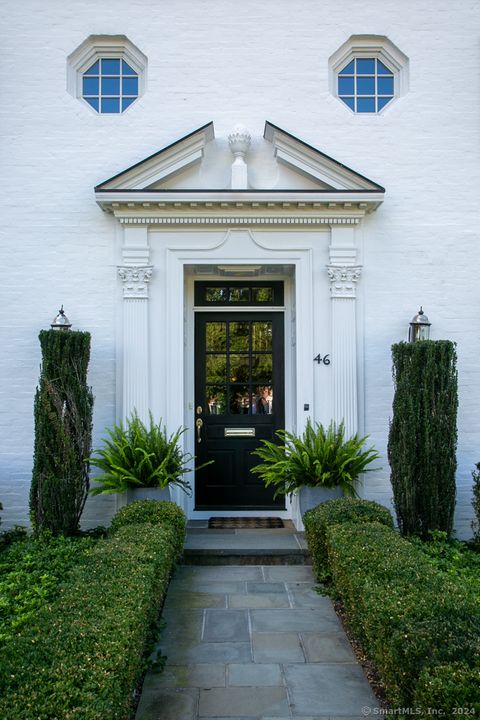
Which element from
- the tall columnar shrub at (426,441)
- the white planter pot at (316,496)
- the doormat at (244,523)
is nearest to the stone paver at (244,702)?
the white planter pot at (316,496)

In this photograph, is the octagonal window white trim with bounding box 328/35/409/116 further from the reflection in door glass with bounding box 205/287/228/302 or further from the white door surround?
the reflection in door glass with bounding box 205/287/228/302

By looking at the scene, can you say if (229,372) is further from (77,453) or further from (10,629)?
(10,629)

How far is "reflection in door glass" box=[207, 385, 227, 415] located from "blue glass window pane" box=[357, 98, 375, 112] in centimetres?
367

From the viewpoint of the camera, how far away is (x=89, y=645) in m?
3.01

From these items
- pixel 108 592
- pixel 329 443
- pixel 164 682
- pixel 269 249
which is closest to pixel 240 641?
pixel 164 682

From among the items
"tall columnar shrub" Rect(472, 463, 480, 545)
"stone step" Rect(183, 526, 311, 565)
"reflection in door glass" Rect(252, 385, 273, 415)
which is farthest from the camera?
"reflection in door glass" Rect(252, 385, 273, 415)

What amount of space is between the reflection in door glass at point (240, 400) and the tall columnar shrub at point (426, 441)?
6.34 ft

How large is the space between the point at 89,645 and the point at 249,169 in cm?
550

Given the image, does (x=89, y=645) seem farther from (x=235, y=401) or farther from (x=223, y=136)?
(x=223, y=136)

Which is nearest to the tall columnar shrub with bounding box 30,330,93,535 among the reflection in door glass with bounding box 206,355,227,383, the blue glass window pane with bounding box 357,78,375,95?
the reflection in door glass with bounding box 206,355,227,383

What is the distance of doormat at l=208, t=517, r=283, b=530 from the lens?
22.8ft

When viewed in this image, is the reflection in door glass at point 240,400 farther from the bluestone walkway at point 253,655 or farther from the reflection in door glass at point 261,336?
the bluestone walkway at point 253,655

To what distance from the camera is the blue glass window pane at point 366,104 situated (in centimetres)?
739

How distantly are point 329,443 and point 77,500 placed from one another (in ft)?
8.52
